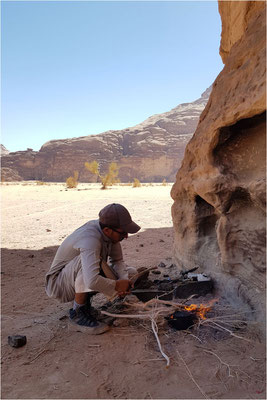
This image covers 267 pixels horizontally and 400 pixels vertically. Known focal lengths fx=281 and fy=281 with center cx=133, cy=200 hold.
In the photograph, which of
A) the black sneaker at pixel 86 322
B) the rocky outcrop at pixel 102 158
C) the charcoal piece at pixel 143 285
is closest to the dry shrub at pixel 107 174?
the rocky outcrop at pixel 102 158

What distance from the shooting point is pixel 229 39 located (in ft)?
12.5

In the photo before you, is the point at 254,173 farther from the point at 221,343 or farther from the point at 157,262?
the point at 157,262

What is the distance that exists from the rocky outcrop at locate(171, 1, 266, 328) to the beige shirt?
3.46 ft

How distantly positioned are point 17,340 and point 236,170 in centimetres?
237

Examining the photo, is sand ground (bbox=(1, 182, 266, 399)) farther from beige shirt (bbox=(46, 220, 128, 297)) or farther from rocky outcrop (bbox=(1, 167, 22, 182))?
rocky outcrop (bbox=(1, 167, 22, 182))

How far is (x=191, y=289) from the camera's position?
288 cm

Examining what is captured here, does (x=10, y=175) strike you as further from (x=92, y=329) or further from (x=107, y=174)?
(x=92, y=329)

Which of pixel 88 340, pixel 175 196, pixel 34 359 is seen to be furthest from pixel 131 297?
pixel 175 196

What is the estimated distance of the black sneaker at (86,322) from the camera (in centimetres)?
230

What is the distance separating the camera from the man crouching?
2.25 m

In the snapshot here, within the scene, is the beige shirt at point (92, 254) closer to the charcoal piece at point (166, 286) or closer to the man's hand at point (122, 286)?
the man's hand at point (122, 286)

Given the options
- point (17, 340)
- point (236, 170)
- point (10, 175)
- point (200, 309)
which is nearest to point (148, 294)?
point (200, 309)

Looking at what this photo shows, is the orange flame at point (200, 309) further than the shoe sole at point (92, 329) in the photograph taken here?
Yes

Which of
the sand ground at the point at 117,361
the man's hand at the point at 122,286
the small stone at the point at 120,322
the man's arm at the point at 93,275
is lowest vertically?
the sand ground at the point at 117,361
